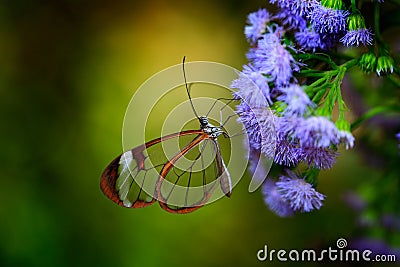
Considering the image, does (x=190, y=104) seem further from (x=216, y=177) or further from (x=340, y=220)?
(x=340, y=220)

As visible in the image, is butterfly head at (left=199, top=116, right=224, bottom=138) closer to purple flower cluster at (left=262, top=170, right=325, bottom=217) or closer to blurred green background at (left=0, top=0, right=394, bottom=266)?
purple flower cluster at (left=262, top=170, right=325, bottom=217)

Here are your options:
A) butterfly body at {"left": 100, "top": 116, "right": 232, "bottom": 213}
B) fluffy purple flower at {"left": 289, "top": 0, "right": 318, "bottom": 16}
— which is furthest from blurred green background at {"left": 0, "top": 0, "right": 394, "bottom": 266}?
fluffy purple flower at {"left": 289, "top": 0, "right": 318, "bottom": 16}

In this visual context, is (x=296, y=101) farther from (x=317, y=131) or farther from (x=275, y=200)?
(x=275, y=200)

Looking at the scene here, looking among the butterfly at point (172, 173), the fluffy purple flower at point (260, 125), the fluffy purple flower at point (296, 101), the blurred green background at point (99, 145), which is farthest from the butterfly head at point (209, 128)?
the blurred green background at point (99, 145)

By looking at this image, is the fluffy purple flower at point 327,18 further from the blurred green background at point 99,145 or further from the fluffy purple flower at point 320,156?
the blurred green background at point 99,145

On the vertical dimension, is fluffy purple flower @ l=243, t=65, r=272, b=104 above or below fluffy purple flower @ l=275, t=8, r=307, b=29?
below

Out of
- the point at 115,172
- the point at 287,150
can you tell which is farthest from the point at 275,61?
the point at 115,172

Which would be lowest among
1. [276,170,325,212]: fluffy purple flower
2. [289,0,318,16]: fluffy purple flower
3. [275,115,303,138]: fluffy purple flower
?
[276,170,325,212]: fluffy purple flower

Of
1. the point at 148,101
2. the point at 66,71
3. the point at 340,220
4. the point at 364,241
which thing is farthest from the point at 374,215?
the point at 66,71
